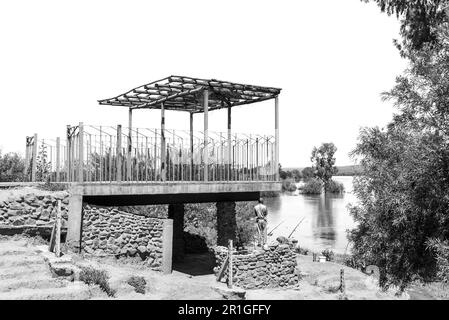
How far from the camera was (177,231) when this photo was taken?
1816cm

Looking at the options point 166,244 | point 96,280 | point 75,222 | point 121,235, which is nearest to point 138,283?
point 96,280

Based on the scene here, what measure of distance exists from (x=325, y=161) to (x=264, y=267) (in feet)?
242

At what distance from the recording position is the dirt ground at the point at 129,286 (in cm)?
855

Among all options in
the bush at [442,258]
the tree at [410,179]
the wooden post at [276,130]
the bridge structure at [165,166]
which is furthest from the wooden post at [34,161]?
the bush at [442,258]

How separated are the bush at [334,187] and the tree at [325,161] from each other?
3.68 ft

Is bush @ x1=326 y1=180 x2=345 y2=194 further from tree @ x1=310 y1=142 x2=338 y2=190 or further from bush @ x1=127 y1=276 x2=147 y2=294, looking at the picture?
bush @ x1=127 y1=276 x2=147 y2=294

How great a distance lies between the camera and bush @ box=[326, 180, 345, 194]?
294ft

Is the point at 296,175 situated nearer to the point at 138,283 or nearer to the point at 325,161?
the point at 325,161

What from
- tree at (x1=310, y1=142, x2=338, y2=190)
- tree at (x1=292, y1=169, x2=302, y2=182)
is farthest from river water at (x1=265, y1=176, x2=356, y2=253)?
tree at (x1=292, y1=169, x2=302, y2=182)

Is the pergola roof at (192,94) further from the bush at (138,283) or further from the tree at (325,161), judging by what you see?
the tree at (325,161)

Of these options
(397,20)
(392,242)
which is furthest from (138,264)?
(397,20)

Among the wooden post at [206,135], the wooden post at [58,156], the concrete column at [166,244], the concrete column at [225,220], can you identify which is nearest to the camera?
the concrete column at [166,244]

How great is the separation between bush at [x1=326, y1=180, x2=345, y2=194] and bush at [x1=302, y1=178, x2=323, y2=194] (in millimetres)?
1718

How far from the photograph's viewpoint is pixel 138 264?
13.2 m
